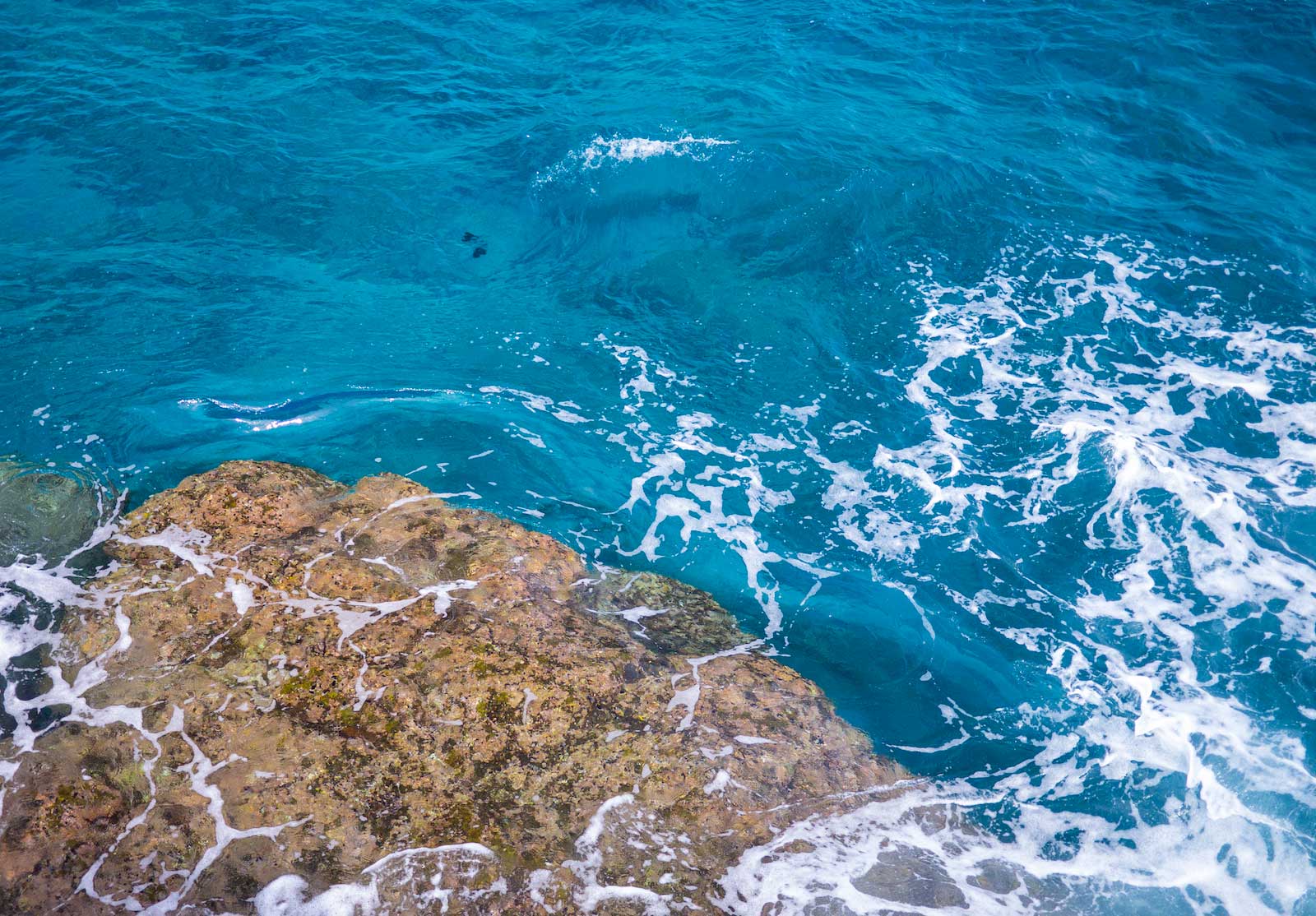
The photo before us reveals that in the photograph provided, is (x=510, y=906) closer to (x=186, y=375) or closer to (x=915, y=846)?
(x=915, y=846)

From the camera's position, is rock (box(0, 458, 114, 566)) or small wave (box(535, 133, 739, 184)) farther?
small wave (box(535, 133, 739, 184))

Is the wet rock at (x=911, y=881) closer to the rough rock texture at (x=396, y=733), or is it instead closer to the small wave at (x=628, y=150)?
the rough rock texture at (x=396, y=733)

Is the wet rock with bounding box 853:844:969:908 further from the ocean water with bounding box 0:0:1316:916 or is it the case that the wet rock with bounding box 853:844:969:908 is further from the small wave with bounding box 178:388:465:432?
the small wave with bounding box 178:388:465:432

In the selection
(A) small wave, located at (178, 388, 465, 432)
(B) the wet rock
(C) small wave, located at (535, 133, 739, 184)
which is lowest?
(B) the wet rock

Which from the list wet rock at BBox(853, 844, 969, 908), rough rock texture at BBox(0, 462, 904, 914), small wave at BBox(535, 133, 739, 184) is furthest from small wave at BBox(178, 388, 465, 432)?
wet rock at BBox(853, 844, 969, 908)

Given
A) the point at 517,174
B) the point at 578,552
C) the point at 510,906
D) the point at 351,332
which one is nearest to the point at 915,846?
the point at 510,906

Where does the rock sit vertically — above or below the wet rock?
above

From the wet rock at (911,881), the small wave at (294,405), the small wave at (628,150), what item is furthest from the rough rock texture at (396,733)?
the small wave at (628,150)

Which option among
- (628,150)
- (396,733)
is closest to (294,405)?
(396,733)
